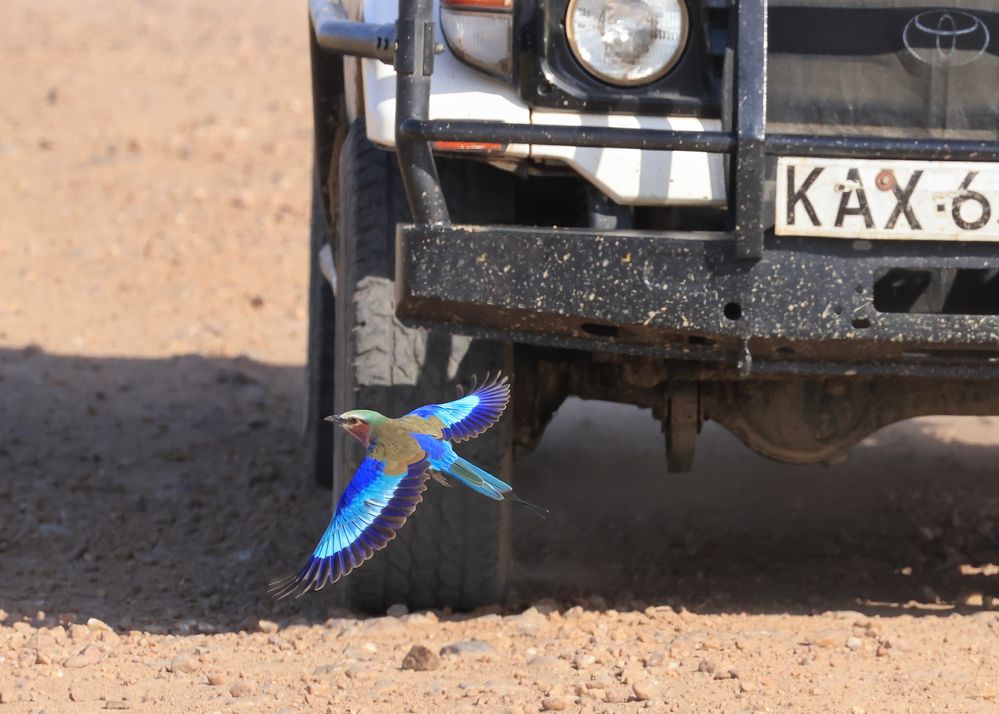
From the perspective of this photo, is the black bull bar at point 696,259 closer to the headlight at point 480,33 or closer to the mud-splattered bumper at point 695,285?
the mud-splattered bumper at point 695,285

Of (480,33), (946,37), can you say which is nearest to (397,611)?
(480,33)

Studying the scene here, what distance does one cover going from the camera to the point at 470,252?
305cm

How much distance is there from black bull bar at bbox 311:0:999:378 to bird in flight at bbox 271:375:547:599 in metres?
0.22

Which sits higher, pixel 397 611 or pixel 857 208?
pixel 857 208

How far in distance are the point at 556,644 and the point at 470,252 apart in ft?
2.93

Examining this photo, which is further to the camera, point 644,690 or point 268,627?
point 268,627

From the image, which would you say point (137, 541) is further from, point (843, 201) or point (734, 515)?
point (843, 201)

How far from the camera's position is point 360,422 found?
3.11 metres

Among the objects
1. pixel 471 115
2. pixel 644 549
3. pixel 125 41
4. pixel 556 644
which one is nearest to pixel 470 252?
pixel 471 115

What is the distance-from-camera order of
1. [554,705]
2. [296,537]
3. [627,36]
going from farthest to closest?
[296,537]
[627,36]
[554,705]

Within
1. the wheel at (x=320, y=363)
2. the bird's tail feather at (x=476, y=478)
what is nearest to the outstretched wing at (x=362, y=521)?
the bird's tail feather at (x=476, y=478)

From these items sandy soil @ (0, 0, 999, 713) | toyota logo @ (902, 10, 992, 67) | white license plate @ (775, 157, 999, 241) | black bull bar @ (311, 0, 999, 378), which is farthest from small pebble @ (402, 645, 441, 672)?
toyota logo @ (902, 10, 992, 67)

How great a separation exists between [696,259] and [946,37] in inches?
27.7

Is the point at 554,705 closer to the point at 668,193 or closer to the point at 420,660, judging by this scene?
the point at 420,660
